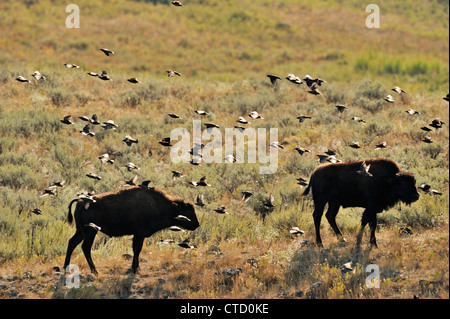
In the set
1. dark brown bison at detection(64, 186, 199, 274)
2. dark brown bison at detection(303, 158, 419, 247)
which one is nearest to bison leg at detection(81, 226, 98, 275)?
dark brown bison at detection(64, 186, 199, 274)

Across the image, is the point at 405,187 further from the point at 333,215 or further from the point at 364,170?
the point at 333,215

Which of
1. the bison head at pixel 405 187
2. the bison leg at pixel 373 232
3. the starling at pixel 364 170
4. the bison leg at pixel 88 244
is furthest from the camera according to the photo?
the bison leg at pixel 373 232

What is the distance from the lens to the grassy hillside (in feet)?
30.1

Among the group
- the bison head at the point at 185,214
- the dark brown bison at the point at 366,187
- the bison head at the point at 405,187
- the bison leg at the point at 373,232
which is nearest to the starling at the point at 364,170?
the dark brown bison at the point at 366,187

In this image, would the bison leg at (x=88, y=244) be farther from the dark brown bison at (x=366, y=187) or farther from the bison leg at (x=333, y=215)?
the bison leg at (x=333, y=215)

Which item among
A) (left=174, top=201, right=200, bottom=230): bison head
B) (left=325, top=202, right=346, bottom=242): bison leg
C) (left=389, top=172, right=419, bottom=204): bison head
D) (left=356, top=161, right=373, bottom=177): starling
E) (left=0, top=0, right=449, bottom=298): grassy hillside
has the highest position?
(left=356, top=161, right=373, bottom=177): starling

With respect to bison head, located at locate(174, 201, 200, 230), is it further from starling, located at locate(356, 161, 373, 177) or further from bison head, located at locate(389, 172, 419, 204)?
bison head, located at locate(389, 172, 419, 204)

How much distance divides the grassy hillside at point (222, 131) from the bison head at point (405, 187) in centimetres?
82

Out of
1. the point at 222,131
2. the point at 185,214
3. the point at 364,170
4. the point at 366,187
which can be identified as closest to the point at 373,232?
the point at 366,187

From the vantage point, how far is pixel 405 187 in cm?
999

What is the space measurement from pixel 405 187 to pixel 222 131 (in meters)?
10.4

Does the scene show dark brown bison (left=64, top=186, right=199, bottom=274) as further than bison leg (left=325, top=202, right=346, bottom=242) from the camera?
No

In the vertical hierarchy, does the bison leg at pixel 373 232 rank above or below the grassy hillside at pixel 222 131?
above

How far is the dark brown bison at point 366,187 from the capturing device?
33.0 feet
